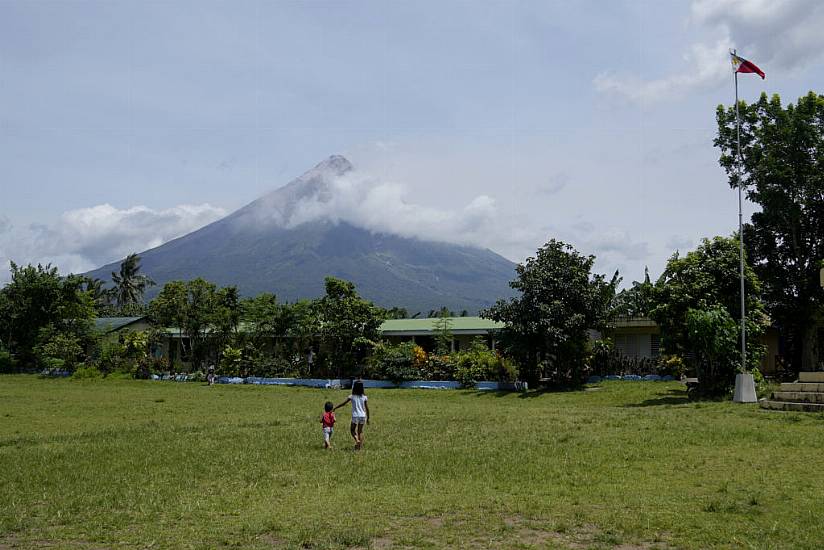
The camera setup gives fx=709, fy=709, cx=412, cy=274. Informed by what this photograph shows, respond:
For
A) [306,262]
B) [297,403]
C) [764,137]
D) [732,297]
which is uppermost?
[306,262]

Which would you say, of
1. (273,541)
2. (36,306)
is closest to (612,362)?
(273,541)

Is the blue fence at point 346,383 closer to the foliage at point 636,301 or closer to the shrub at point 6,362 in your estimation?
the foliage at point 636,301

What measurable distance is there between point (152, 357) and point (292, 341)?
9210 mm

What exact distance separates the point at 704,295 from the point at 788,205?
7.72 m

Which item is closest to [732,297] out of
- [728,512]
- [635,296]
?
[635,296]

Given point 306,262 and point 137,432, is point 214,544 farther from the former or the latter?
point 306,262

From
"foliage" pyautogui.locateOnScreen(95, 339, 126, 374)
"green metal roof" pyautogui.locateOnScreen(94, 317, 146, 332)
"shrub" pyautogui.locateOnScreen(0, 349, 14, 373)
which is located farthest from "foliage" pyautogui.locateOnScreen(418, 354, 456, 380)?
"shrub" pyautogui.locateOnScreen(0, 349, 14, 373)

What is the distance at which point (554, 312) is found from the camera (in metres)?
27.1

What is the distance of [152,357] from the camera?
136ft

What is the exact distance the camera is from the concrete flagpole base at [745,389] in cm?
1981

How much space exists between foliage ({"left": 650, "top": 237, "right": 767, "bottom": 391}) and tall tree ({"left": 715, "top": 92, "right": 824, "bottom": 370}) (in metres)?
5.61

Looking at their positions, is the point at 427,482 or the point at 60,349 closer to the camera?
the point at 427,482

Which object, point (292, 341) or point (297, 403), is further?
point (292, 341)

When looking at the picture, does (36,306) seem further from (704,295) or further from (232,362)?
(704,295)
